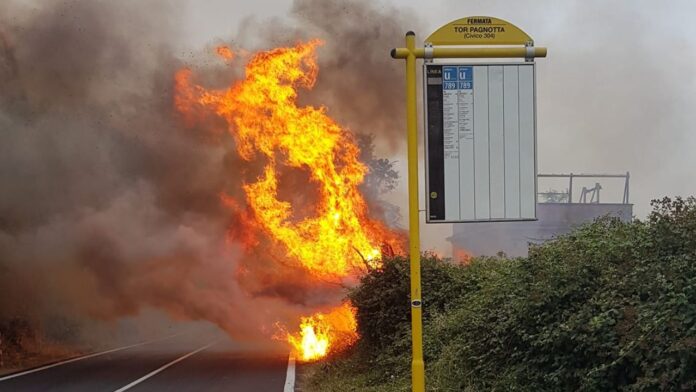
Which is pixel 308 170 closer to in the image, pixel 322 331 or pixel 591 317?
pixel 322 331

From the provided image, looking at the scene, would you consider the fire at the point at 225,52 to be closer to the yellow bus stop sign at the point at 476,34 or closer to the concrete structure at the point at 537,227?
the concrete structure at the point at 537,227

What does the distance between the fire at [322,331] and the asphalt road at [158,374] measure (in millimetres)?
610

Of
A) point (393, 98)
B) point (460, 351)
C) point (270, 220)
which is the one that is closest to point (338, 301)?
point (270, 220)

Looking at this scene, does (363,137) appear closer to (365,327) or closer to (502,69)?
(365,327)

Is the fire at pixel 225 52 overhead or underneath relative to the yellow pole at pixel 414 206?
overhead

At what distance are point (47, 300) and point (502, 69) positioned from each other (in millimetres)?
19817

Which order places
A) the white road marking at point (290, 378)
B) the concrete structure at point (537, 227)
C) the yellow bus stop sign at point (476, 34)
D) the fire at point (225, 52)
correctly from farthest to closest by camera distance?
the concrete structure at point (537, 227), the fire at point (225, 52), the white road marking at point (290, 378), the yellow bus stop sign at point (476, 34)

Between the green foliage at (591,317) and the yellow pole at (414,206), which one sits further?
the green foliage at (591,317)

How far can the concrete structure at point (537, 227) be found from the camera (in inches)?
771

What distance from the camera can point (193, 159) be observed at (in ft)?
59.2

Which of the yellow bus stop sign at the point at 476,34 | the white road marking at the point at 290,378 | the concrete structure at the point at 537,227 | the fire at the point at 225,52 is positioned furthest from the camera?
A: the concrete structure at the point at 537,227

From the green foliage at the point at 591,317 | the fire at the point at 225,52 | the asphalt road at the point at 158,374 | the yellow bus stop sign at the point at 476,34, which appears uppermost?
the fire at the point at 225,52

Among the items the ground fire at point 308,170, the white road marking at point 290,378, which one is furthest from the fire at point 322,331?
the white road marking at point 290,378

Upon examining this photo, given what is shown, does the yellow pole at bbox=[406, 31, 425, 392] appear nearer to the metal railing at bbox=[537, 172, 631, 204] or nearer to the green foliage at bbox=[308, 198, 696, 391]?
the green foliage at bbox=[308, 198, 696, 391]
